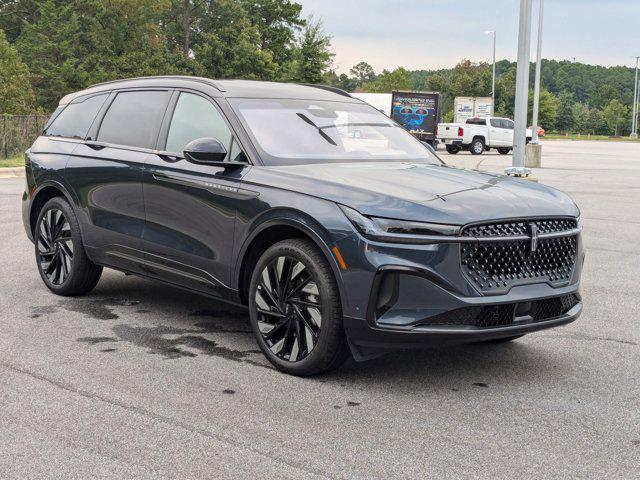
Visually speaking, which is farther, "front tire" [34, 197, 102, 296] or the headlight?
"front tire" [34, 197, 102, 296]

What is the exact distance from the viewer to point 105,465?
3725 millimetres

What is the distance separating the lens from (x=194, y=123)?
239 inches

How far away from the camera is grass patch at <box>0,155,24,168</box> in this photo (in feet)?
81.6

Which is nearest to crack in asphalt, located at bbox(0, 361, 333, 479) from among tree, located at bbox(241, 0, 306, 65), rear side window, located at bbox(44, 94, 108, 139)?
rear side window, located at bbox(44, 94, 108, 139)

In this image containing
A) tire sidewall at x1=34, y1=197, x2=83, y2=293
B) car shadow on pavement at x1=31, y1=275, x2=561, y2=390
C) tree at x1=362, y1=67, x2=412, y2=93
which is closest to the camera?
car shadow on pavement at x1=31, y1=275, x2=561, y2=390

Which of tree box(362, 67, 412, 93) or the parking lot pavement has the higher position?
tree box(362, 67, 412, 93)

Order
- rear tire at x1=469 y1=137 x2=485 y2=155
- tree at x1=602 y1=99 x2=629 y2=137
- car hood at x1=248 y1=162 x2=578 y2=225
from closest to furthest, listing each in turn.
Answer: car hood at x1=248 y1=162 x2=578 y2=225, rear tire at x1=469 y1=137 x2=485 y2=155, tree at x1=602 y1=99 x2=629 y2=137

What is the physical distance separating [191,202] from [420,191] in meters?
1.68

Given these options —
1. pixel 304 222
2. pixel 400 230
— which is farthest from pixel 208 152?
pixel 400 230

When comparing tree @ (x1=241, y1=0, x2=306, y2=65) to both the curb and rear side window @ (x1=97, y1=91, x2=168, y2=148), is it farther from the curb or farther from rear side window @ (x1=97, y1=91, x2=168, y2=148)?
rear side window @ (x1=97, y1=91, x2=168, y2=148)

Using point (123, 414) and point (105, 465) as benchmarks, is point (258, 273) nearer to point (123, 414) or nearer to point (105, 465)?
point (123, 414)

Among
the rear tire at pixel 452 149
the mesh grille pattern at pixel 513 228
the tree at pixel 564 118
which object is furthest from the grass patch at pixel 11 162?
the tree at pixel 564 118

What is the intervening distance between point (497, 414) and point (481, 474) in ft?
2.74

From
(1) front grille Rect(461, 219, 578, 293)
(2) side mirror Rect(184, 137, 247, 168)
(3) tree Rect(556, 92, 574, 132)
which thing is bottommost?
(3) tree Rect(556, 92, 574, 132)
